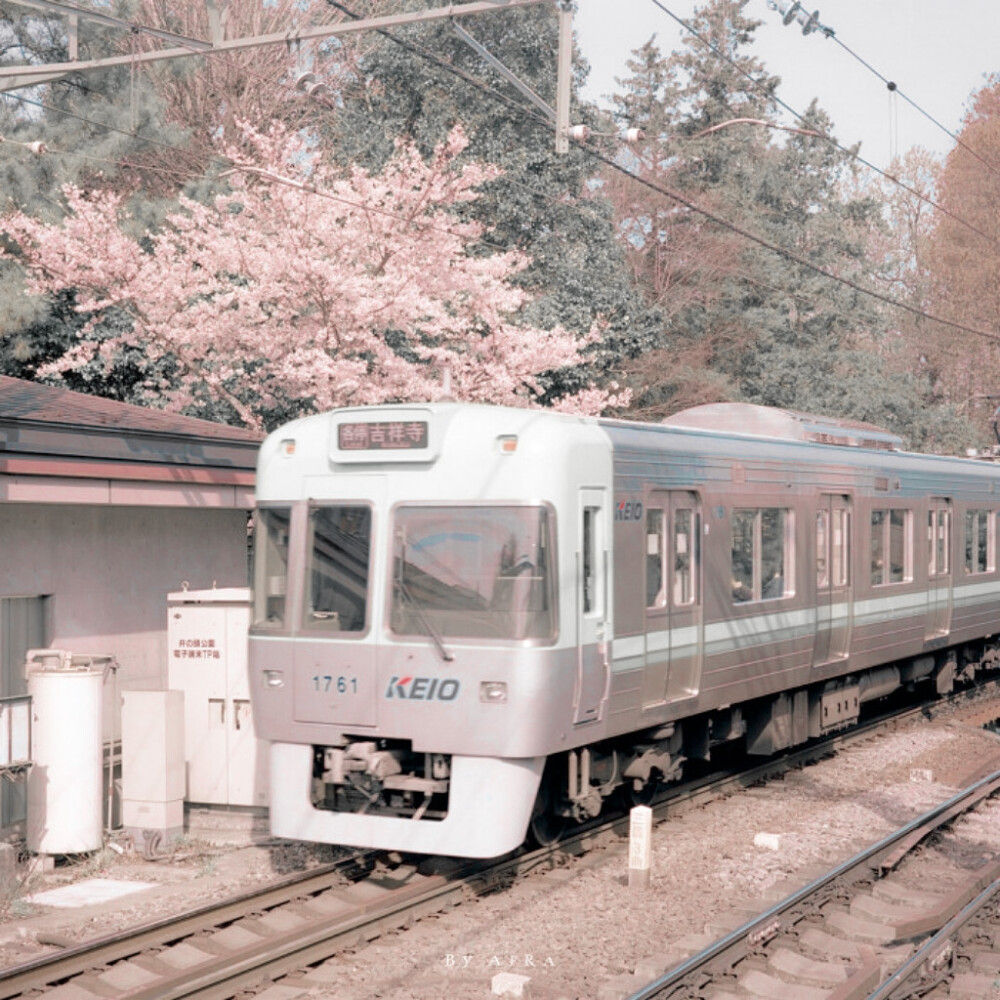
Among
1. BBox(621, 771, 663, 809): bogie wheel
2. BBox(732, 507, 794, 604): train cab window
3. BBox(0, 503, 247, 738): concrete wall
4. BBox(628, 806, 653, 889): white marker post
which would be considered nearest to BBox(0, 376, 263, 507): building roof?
BBox(0, 503, 247, 738): concrete wall

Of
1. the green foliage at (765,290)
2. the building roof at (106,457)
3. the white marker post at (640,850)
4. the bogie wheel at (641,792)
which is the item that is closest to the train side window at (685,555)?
the bogie wheel at (641,792)

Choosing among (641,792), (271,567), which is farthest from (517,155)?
(271,567)

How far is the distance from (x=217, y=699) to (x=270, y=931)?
112 inches

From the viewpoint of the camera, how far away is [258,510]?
9078 millimetres

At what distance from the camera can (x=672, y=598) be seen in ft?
32.2

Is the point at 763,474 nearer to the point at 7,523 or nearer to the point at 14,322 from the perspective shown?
the point at 7,523

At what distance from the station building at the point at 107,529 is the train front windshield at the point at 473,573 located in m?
2.53

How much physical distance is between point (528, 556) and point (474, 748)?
1158 millimetres

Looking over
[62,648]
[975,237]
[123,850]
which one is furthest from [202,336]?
[975,237]

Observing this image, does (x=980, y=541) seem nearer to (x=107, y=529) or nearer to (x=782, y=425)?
(x=782, y=425)

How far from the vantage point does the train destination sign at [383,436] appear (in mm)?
8547

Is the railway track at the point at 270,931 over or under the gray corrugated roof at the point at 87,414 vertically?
under

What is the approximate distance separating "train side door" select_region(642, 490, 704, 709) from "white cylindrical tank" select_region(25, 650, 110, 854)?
3.71m

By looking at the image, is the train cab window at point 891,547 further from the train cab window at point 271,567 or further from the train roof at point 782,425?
the train cab window at point 271,567
